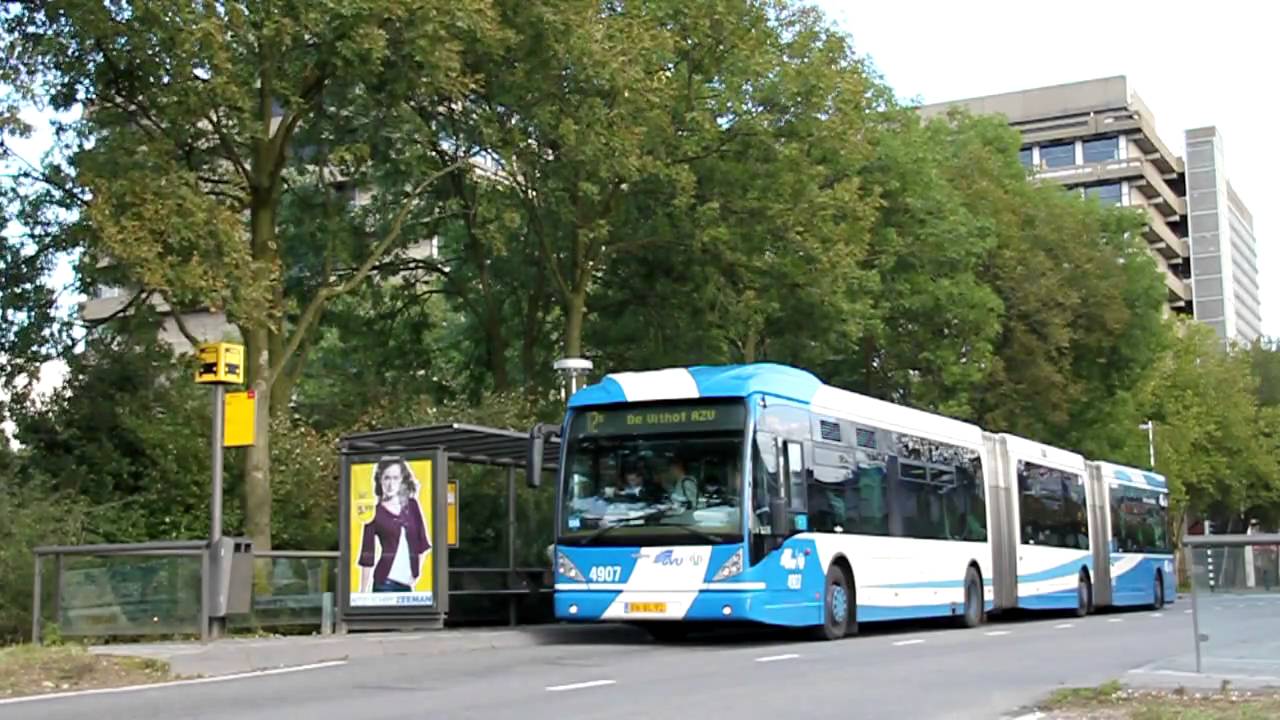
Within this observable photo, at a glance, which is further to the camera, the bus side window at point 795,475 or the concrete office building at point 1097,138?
the concrete office building at point 1097,138

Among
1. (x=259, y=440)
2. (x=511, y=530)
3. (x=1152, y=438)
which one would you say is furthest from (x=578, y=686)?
(x=1152, y=438)

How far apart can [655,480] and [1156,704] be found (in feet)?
26.6

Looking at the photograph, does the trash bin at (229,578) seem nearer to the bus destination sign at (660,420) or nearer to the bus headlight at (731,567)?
the bus destination sign at (660,420)

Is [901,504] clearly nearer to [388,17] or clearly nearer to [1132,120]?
[388,17]

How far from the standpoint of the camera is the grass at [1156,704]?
9859 millimetres

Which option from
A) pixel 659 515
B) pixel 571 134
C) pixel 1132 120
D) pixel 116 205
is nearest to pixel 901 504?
pixel 659 515

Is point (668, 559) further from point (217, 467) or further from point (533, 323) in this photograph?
point (533, 323)

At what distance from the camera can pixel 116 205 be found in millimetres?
20094

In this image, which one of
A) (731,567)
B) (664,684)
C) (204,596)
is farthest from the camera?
(731,567)

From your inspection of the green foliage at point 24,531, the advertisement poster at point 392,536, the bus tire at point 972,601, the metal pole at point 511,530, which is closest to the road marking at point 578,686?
the advertisement poster at point 392,536

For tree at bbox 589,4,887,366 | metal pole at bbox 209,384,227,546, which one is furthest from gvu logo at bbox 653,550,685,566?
tree at bbox 589,4,887,366

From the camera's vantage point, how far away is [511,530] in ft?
72.1

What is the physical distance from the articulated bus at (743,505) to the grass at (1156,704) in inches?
237

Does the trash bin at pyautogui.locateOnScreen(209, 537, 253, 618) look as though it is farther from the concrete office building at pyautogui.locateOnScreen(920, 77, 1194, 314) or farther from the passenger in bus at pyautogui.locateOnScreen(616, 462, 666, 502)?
the concrete office building at pyautogui.locateOnScreen(920, 77, 1194, 314)
